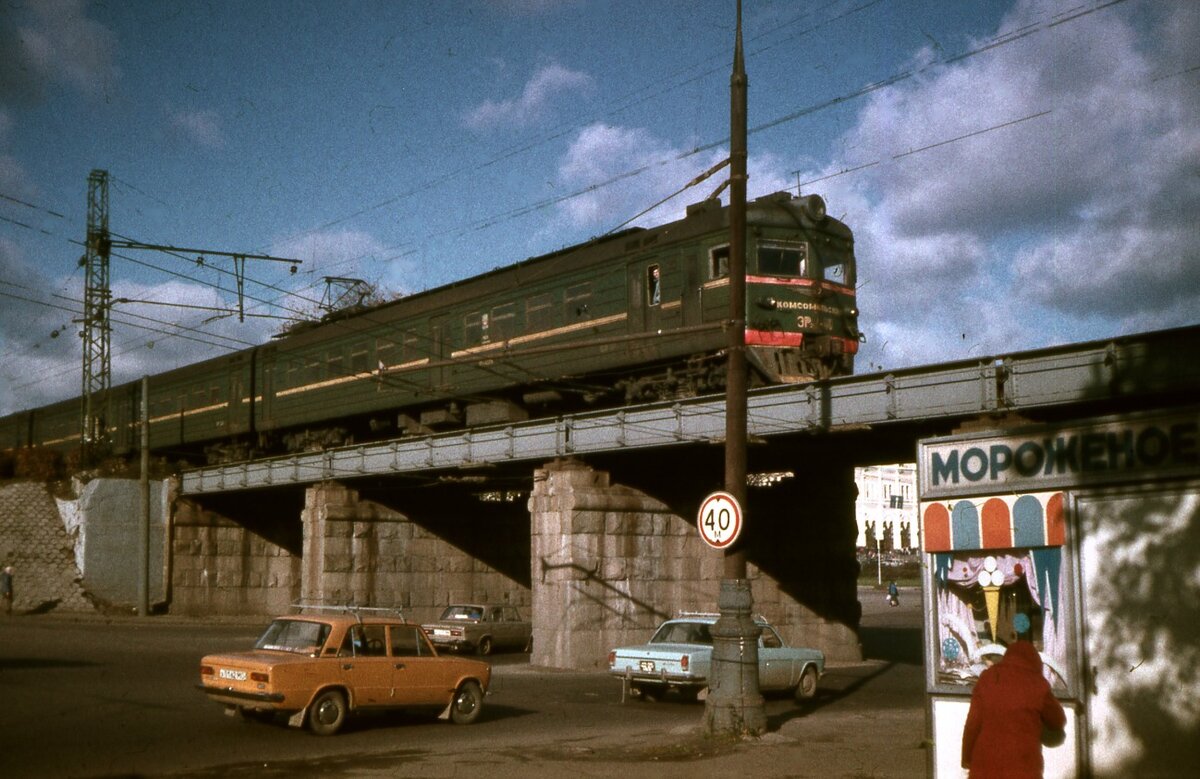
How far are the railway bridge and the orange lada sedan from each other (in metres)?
4.74

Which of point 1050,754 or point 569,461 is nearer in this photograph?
point 1050,754

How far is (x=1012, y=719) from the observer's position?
20.6ft

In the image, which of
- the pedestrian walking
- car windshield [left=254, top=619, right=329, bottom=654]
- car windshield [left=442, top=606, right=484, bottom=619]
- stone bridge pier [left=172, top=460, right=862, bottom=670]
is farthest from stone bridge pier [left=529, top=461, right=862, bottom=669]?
the pedestrian walking

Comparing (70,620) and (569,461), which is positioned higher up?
(569,461)

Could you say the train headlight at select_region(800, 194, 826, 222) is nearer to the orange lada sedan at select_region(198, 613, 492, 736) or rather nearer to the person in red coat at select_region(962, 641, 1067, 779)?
the orange lada sedan at select_region(198, 613, 492, 736)

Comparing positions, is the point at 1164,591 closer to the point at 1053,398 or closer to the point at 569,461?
the point at 1053,398

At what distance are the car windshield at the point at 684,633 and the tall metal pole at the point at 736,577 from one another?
17.9 feet

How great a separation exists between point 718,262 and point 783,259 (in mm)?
1363

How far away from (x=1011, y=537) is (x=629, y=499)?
17654 mm

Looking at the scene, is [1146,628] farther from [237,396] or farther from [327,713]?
[237,396]

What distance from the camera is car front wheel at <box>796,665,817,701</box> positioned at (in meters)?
19.5

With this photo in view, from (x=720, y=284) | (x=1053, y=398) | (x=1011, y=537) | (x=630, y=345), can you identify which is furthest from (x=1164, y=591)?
(x=630, y=345)

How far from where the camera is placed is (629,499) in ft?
86.5

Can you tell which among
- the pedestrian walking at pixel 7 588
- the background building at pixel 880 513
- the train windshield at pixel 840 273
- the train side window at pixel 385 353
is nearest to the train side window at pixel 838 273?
the train windshield at pixel 840 273
